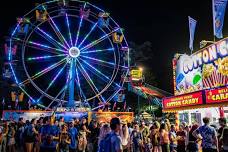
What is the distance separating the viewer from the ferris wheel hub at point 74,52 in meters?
24.9

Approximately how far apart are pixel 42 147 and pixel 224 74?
35.8 feet

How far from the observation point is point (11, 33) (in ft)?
74.8

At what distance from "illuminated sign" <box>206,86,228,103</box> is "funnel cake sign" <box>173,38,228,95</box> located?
7.39ft

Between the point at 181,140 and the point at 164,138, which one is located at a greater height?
the point at 164,138

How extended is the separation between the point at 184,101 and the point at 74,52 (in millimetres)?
11018

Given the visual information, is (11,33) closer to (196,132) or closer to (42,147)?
(42,147)

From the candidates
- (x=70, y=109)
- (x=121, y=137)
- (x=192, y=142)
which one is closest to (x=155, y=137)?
(x=192, y=142)

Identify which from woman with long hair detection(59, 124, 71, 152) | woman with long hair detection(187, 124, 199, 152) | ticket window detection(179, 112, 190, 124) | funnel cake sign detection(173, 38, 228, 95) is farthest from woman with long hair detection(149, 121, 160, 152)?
ticket window detection(179, 112, 190, 124)

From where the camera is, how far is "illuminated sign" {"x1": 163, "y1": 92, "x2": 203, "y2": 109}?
50.8 ft

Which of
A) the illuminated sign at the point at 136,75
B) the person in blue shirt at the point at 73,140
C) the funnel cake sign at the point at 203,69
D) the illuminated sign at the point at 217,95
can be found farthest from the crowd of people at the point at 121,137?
Answer: the illuminated sign at the point at 136,75

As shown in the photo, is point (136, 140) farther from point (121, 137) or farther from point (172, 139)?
point (121, 137)

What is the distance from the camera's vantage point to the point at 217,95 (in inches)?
550

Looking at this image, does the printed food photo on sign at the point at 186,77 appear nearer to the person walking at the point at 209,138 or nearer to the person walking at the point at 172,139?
the person walking at the point at 172,139

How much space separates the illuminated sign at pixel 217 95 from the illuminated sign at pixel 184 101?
648 millimetres
